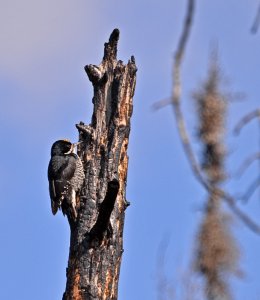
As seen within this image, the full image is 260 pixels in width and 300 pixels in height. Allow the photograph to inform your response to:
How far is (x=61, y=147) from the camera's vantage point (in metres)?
7.08

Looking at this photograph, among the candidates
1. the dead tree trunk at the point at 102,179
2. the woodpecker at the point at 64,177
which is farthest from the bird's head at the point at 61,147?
the dead tree trunk at the point at 102,179

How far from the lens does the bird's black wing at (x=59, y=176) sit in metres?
6.19

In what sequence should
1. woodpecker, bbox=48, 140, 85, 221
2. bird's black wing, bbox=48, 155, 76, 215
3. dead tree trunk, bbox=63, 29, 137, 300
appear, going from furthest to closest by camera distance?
bird's black wing, bbox=48, 155, 76, 215 → woodpecker, bbox=48, 140, 85, 221 → dead tree trunk, bbox=63, 29, 137, 300

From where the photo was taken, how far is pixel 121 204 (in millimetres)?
5570

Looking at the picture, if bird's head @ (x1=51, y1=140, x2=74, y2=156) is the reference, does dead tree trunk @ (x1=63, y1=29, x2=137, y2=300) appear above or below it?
below

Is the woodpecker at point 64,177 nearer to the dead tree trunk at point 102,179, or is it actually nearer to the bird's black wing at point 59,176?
the bird's black wing at point 59,176

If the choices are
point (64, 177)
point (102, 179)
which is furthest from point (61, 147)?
point (102, 179)

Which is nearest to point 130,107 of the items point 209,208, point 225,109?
point 209,208

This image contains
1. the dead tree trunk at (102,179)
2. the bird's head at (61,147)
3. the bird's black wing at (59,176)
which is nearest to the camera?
the dead tree trunk at (102,179)

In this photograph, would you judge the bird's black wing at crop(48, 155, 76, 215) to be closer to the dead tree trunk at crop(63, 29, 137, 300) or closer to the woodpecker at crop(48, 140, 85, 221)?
the woodpecker at crop(48, 140, 85, 221)

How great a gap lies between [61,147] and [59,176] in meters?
0.43

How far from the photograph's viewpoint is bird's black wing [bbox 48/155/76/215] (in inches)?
244

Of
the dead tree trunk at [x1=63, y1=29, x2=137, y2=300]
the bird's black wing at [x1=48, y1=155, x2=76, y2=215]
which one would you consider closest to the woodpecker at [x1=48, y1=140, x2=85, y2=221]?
the bird's black wing at [x1=48, y1=155, x2=76, y2=215]

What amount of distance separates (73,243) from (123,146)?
0.72 meters
